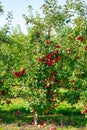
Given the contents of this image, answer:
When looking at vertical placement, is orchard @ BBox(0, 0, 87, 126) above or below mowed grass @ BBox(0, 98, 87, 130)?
above

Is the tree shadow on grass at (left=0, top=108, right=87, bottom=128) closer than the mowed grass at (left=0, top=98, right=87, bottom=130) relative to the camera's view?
No

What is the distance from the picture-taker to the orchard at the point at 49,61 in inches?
636

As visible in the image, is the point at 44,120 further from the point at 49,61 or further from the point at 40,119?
the point at 49,61

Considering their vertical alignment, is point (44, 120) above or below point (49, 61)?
below

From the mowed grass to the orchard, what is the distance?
0.72 m

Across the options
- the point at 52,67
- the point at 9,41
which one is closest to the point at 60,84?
the point at 52,67

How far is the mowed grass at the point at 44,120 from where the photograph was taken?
15.3 m

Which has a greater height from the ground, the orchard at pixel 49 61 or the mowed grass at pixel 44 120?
the orchard at pixel 49 61

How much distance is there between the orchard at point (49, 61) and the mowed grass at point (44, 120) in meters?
0.72

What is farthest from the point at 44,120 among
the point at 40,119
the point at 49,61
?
the point at 49,61

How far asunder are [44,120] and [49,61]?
3192mm

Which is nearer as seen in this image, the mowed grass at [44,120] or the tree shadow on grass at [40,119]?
the mowed grass at [44,120]

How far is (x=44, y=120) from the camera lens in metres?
17.5

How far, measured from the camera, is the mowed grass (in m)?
15.3
